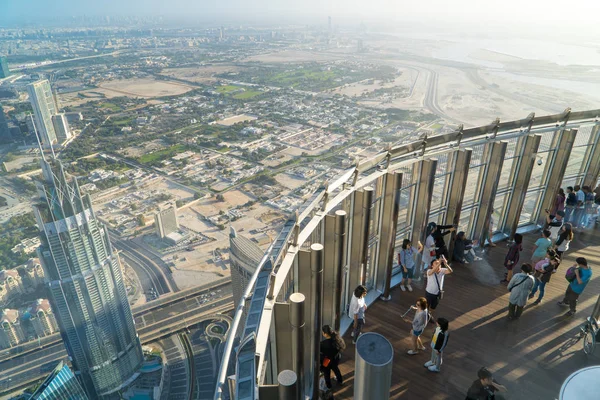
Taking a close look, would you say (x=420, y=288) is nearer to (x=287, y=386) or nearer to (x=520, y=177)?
(x=520, y=177)

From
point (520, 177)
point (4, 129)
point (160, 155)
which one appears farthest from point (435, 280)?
point (4, 129)

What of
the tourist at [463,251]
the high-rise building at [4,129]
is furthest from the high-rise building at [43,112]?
the tourist at [463,251]

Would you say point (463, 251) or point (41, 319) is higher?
point (463, 251)

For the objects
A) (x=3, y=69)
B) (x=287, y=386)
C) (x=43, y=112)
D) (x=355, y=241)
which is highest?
(x=287, y=386)

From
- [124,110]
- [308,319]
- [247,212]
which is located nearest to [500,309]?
[308,319]

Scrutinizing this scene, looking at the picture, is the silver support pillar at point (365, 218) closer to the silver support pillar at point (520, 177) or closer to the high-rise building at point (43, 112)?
the silver support pillar at point (520, 177)

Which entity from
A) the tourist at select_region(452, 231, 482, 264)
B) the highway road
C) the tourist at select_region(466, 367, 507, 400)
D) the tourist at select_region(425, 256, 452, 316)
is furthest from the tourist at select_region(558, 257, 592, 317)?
the highway road
